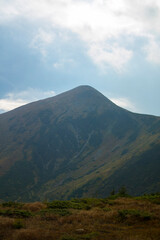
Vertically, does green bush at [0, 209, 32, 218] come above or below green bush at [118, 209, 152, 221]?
above

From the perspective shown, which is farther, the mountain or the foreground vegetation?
the mountain

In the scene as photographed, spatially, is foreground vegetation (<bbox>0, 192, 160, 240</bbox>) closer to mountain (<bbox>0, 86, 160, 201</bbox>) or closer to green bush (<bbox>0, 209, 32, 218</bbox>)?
green bush (<bbox>0, 209, 32, 218</bbox>)

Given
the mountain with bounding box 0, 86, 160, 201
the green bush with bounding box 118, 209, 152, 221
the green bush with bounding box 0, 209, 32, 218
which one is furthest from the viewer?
the mountain with bounding box 0, 86, 160, 201

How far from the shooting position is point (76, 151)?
143375mm

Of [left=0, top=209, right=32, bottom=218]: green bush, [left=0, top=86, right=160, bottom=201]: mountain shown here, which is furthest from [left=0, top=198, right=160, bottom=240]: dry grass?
[left=0, top=86, right=160, bottom=201]: mountain

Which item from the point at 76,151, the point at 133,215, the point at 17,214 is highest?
the point at 76,151

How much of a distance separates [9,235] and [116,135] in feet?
466

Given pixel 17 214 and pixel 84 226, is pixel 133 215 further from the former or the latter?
pixel 17 214

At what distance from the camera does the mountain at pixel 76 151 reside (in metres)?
86.9

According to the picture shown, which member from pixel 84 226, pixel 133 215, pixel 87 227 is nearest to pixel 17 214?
pixel 84 226

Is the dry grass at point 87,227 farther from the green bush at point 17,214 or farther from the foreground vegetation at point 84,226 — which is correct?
the green bush at point 17,214

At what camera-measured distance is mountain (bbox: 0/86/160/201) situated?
8694 cm

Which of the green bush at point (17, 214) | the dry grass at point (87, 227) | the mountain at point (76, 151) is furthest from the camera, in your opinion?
the mountain at point (76, 151)

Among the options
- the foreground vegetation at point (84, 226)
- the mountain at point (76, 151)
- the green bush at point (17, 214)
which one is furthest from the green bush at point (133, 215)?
the mountain at point (76, 151)
